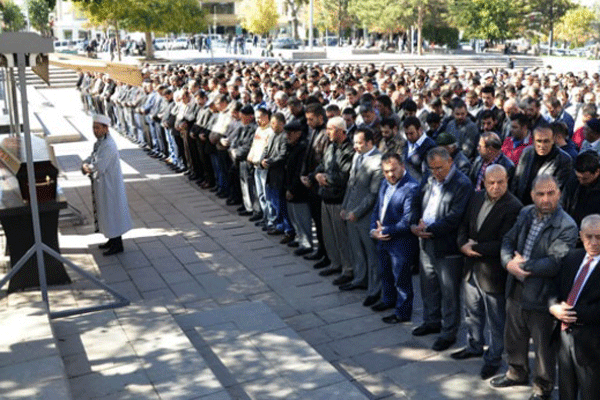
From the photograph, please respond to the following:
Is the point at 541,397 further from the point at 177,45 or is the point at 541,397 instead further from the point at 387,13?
the point at 177,45

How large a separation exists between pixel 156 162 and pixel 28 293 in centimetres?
844

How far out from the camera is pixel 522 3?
5656 centimetres

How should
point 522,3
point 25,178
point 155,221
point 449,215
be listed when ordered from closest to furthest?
point 449,215 < point 25,178 < point 155,221 < point 522,3

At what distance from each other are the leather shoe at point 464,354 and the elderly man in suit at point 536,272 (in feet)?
1.87

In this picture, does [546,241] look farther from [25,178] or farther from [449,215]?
[25,178]

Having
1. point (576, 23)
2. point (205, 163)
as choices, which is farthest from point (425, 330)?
point (576, 23)

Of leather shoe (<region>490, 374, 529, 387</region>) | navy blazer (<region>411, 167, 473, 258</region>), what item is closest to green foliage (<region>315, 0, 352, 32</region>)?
navy blazer (<region>411, 167, 473, 258</region>)

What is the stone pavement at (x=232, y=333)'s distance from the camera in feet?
16.9

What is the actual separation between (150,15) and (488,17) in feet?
93.5

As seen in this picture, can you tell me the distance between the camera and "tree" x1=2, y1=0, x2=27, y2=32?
1926 inches

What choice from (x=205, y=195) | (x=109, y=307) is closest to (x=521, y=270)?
(x=109, y=307)

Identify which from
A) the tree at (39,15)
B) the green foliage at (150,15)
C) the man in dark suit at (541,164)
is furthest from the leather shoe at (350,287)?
the tree at (39,15)

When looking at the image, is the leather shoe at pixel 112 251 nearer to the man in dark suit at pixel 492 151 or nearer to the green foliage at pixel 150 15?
the man in dark suit at pixel 492 151

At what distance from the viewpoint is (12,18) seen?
5128cm
